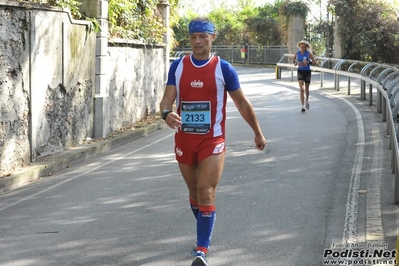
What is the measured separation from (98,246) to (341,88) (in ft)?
70.3

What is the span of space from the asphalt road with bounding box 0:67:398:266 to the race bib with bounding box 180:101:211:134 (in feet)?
3.64

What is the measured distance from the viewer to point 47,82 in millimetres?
11664

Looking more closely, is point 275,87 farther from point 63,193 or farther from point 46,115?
point 63,193

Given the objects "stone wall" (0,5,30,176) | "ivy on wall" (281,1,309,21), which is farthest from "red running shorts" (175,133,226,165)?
"ivy on wall" (281,1,309,21)

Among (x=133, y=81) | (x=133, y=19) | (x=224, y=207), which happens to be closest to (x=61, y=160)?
(x=224, y=207)

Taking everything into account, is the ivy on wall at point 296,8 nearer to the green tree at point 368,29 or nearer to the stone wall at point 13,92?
the green tree at point 368,29

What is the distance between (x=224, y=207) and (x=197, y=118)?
7.47 ft

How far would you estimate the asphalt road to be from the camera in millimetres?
6699

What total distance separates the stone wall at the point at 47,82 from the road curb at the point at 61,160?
0.18 meters

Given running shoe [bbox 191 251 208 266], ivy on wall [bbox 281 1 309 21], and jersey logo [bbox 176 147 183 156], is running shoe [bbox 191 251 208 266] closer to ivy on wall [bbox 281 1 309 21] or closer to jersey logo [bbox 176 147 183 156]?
jersey logo [bbox 176 147 183 156]

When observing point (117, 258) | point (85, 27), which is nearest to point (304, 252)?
point (117, 258)

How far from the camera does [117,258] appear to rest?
6480 millimetres

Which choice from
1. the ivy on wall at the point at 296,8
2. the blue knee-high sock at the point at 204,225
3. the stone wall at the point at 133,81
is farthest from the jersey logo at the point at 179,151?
the ivy on wall at the point at 296,8

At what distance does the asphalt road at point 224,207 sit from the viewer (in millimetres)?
6699
